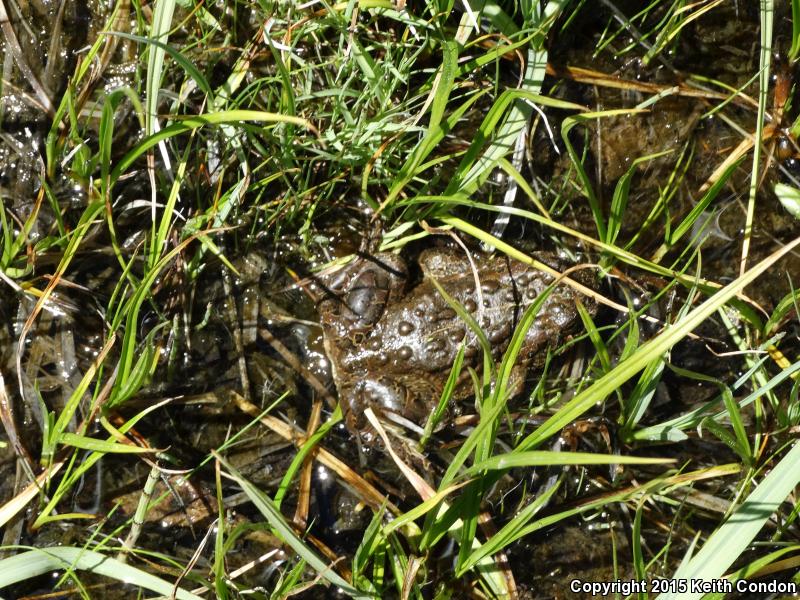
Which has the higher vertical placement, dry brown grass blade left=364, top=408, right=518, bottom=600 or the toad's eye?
the toad's eye

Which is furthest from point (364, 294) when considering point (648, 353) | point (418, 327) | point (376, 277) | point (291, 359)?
point (648, 353)

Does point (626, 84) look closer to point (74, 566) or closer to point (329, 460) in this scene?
point (329, 460)

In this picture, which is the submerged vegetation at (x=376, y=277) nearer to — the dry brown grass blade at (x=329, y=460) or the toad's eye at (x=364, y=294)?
the dry brown grass blade at (x=329, y=460)

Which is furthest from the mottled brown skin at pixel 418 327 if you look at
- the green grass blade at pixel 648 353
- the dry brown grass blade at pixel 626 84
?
the dry brown grass blade at pixel 626 84

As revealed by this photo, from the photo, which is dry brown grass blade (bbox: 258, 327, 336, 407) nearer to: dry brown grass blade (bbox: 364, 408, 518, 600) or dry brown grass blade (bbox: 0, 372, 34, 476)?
dry brown grass blade (bbox: 364, 408, 518, 600)

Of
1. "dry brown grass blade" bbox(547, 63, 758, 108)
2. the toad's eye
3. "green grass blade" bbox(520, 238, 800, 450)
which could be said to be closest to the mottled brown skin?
the toad's eye

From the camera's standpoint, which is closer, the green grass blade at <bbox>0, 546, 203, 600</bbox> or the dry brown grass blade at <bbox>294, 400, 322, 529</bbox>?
the green grass blade at <bbox>0, 546, 203, 600</bbox>

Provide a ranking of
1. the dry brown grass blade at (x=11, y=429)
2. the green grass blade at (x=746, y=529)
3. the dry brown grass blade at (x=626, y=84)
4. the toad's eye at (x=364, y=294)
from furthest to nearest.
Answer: the dry brown grass blade at (x=626, y=84)
the toad's eye at (x=364, y=294)
the dry brown grass blade at (x=11, y=429)
the green grass blade at (x=746, y=529)
